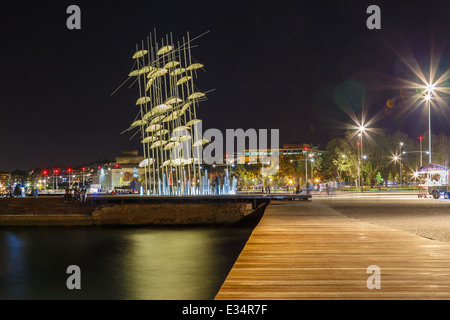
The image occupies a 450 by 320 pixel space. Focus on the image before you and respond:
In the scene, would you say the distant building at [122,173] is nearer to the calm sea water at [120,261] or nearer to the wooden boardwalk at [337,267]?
the calm sea water at [120,261]

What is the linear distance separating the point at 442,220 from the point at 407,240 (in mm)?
7640

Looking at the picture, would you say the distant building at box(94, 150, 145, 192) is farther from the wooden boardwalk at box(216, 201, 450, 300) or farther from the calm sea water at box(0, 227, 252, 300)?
the wooden boardwalk at box(216, 201, 450, 300)

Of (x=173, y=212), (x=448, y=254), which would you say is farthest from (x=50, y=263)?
(x=448, y=254)

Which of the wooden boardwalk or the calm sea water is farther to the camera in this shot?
the calm sea water

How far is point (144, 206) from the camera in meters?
45.8

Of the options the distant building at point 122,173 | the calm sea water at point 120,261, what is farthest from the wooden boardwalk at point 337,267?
the distant building at point 122,173

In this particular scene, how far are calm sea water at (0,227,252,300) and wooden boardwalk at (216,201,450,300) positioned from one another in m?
7.80

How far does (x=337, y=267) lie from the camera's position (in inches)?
346

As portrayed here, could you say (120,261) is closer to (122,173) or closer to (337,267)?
(337,267)

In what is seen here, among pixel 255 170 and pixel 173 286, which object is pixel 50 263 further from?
pixel 255 170

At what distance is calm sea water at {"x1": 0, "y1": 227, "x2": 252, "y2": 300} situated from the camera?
1969cm

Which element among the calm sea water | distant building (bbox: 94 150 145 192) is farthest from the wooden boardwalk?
distant building (bbox: 94 150 145 192)

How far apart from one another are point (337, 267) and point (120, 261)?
20.4 meters
